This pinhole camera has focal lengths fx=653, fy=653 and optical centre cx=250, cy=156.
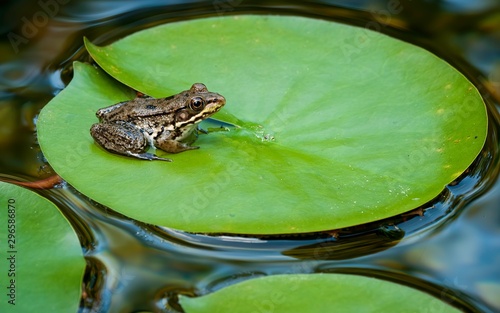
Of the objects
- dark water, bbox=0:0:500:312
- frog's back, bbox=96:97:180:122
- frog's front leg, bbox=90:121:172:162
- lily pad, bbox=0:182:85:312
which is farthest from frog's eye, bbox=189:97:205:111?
lily pad, bbox=0:182:85:312

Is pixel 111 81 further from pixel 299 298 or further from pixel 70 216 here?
pixel 299 298

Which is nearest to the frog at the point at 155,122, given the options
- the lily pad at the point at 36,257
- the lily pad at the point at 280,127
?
the lily pad at the point at 280,127

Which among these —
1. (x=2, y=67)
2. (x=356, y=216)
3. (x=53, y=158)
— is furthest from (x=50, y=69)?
(x=356, y=216)

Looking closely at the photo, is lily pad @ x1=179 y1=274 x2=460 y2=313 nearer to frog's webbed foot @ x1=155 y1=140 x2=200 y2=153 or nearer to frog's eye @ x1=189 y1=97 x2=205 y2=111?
frog's webbed foot @ x1=155 y1=140 x2=200 y2=153

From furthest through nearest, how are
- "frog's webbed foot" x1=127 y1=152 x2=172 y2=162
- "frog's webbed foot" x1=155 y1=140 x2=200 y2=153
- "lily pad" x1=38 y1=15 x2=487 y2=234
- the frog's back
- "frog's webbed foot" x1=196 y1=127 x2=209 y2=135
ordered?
"frog's webbed foot" x1=196 y1=127 x2=209 y2=135 < the frog's back < "frog's webbed foot" x1=155 y1=140 x2=200 y2=153 < "frog's webbed foot" x1=127 y1=152 x2=172 y2=162 < "lily pad" x1=38 y1=15 x2=487 y2=234

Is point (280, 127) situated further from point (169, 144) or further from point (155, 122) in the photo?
point (155, 122)

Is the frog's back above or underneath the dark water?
above
